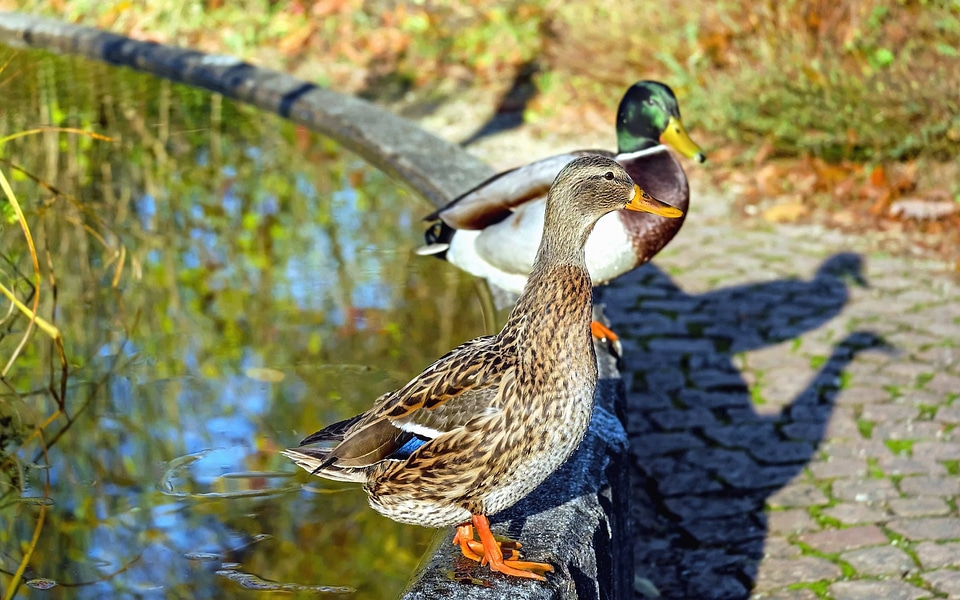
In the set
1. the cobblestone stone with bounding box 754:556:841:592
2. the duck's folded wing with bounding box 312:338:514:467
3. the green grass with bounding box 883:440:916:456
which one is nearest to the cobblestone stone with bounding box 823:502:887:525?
the cobblestone stone with bounding box 754:556:841:592

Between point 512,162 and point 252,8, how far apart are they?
4174 millimetres

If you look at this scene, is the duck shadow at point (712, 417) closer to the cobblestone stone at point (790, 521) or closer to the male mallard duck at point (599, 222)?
the cobblestone stone at point (790, 521)

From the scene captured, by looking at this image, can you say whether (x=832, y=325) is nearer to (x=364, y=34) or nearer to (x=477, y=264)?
(x=477, y=264)

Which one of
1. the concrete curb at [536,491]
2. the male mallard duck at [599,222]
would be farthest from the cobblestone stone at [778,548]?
the male mallard duck at [599,222]

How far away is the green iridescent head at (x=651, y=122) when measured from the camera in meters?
4.42

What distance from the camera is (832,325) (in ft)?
17.0

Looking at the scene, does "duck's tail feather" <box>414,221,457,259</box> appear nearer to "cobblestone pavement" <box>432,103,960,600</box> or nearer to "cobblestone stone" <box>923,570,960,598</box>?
"cobblestone pavement" <box>432,103,960,600</box>

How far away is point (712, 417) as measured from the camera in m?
4.50

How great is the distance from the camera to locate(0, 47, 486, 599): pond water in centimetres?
291

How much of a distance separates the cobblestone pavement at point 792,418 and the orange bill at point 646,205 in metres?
1.38

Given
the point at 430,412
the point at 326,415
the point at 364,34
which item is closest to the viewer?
the point at 430,412

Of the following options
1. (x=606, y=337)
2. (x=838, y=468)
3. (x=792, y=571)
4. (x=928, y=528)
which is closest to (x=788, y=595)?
(x=792, y=571)

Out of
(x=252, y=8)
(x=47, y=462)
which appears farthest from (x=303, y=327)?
(x=252, y=8)

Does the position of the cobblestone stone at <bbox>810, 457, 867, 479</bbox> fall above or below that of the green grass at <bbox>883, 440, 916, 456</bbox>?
below
